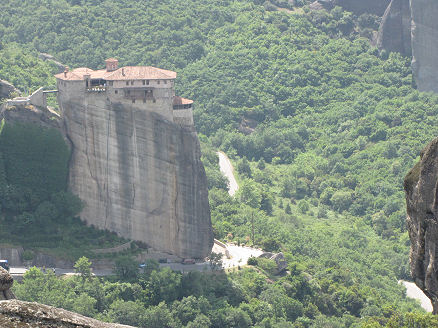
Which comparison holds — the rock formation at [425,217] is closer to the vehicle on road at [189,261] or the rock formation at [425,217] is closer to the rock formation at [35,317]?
the rock formation at [35,317]

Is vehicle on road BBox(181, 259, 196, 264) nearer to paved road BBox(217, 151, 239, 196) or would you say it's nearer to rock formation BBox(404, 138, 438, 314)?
paved road BBox(217, 151, 239, 196)

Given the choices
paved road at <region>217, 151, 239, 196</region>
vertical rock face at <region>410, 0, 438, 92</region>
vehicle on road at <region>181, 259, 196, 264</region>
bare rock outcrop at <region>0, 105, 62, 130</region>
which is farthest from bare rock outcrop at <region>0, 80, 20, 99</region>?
vertical rock face at <region>410, 0, 438, 92</region>

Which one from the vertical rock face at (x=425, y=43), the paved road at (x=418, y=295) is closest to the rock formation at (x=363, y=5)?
the vertical rock face at (x=425, y=43)

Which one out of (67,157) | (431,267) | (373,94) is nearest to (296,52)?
(373,94)

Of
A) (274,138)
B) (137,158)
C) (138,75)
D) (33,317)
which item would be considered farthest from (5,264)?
(274,138)

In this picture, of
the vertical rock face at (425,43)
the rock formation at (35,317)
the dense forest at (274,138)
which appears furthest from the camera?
the vertical rock face at (425,43)

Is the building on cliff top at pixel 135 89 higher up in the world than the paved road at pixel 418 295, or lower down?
higher up
